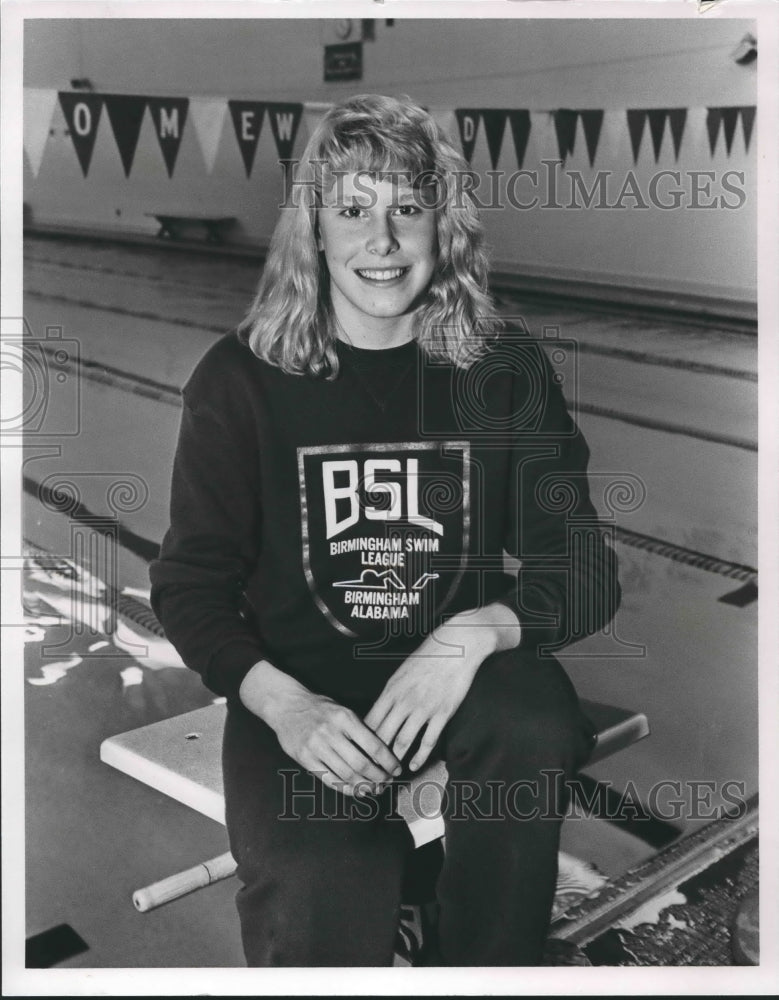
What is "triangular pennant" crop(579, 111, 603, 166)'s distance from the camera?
1191 mm

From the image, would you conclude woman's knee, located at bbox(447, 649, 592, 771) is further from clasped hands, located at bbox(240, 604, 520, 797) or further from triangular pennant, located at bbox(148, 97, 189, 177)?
triangular pennant, located at bbox(148, 97, 189, 177)

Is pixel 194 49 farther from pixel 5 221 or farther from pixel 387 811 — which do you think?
pixel 387 811

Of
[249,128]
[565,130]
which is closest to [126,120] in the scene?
[249,128]

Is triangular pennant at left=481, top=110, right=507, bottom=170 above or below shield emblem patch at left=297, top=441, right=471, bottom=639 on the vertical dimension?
above

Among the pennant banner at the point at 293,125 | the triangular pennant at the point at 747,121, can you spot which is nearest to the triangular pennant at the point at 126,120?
the pennant banner at the point at 293,125

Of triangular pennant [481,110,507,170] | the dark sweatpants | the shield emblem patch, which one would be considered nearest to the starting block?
the dark sweatpants

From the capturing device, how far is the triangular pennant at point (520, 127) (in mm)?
1173

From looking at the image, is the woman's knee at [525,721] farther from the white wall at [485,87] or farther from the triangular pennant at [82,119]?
the triangular pennant at [82,119]

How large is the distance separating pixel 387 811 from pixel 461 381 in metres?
0.45

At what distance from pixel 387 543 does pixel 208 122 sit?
0.58 m

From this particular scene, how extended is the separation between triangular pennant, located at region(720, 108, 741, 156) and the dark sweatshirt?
35 cm

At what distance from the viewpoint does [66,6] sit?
1.12m

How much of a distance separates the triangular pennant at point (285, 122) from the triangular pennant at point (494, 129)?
0.22 meters

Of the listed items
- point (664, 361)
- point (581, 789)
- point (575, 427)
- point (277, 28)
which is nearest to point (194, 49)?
point (277, 28)
